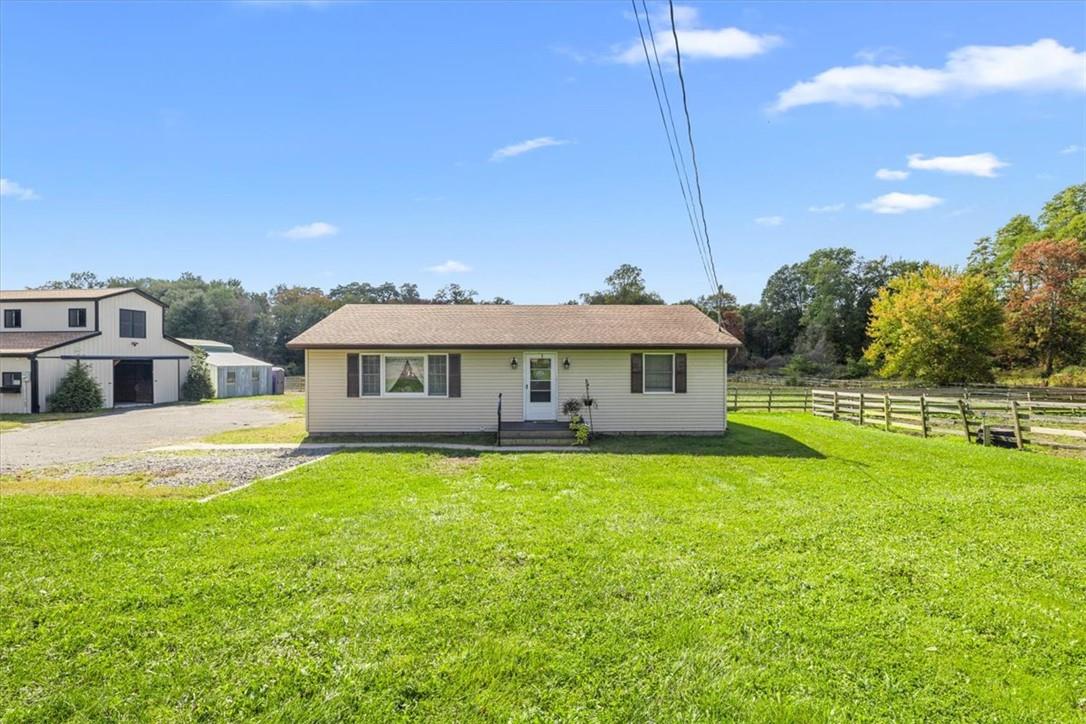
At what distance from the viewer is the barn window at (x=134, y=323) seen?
24422 mm

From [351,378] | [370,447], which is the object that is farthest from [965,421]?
[351,378]

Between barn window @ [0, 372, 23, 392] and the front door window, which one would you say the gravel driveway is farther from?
the front door window

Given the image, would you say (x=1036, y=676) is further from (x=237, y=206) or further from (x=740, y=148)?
(x=237, y=206)

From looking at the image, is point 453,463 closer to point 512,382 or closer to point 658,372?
point 512,382

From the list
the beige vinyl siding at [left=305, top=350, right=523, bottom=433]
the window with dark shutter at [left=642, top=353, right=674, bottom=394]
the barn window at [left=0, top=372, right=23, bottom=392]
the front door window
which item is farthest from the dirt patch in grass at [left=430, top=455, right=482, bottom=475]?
the barn window at [left=0, top=372, right=23, bottom=392]

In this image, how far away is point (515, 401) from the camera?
14.4 meters

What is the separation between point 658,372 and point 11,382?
2403 cm

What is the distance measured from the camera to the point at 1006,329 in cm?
3653

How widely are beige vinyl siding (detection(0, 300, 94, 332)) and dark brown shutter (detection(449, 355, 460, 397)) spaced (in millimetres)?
A: 18867

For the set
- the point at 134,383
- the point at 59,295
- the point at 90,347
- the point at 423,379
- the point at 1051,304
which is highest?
the point at 1051,304

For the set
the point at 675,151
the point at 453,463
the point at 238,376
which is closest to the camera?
the point at 675,151

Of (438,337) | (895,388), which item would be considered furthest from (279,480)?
(895,388)

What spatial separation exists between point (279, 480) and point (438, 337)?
6.52 meters

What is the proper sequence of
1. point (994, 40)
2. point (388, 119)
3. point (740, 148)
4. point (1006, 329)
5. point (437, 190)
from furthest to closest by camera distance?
point (1006, 329), point (437, 190), point (388, 119), point (740, 148), point (994, 40)
